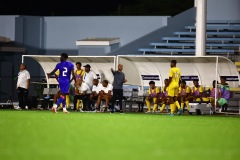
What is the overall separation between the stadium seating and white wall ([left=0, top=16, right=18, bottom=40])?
8.26 metres

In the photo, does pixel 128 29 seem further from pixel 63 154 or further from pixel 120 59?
pixel 63 154

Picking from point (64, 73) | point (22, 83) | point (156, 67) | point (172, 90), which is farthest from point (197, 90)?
point (22, 83)

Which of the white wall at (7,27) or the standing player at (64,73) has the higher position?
the white wall at (7,27)

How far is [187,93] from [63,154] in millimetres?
19449

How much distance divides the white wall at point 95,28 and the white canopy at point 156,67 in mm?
11619

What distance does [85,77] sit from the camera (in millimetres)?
28312

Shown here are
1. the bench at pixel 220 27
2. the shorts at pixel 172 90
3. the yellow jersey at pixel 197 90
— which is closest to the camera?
the shorts at pixel 172 90

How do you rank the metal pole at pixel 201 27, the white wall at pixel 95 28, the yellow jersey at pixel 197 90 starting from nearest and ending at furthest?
the yellow jersey at pixel 197 90 < the metal pole at pixel 201 27 < the white wall at pixel 95 28

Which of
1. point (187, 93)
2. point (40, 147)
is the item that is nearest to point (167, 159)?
point (40, 147)

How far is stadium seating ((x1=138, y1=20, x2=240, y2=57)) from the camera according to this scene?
38.9 metres

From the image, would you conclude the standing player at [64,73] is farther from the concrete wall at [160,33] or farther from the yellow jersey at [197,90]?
the concrete wall at [160,33]

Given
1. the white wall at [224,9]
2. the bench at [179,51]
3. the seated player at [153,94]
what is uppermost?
the white wall at [224,9]

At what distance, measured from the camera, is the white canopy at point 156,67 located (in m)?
28.8

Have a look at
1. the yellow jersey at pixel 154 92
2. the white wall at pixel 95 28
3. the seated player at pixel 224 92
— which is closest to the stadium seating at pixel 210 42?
the white wall at pixel 95 28
